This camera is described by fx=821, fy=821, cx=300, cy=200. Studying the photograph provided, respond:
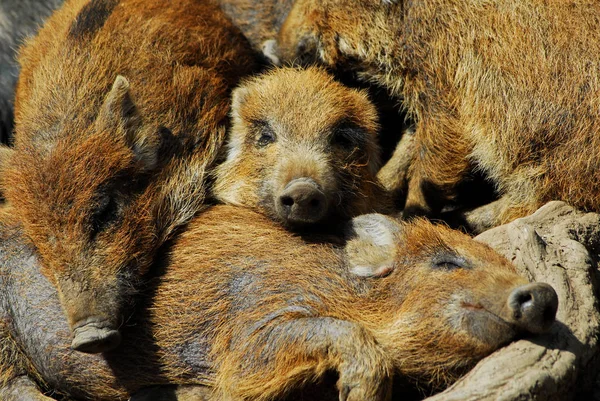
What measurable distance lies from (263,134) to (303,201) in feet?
3.34

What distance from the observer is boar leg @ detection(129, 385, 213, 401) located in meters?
4.54

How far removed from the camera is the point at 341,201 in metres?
5.09

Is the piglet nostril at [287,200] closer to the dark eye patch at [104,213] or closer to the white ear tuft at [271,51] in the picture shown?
the dark eye patch at [104,213]

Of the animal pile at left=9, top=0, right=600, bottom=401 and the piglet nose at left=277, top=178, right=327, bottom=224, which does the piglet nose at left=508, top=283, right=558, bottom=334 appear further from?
the piglet nose at left=277, top=178, right=327, bottom=224

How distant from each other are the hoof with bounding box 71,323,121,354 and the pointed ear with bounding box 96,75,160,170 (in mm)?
1158

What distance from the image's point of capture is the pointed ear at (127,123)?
4945 millimetres

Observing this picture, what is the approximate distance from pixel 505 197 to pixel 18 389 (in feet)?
11.0

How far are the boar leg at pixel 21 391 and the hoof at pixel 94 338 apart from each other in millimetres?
757

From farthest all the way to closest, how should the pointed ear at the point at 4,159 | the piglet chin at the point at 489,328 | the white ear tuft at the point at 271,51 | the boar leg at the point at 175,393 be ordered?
the white ear tuft at the point at 271,51 < the pointed ear at the point at 4,159 < the boar leg at the point at 175,393 < the piglet chin at the point at 489,328

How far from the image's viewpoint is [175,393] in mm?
4617

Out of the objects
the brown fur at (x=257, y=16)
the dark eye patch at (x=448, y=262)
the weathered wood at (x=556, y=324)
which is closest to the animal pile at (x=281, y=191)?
the dark eye patch at (x=448, y=262)

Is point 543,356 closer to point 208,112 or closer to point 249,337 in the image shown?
point 249,337

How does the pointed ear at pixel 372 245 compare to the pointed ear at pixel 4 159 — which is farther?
the pointed ear at pixel 4 159

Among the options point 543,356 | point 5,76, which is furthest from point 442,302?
point 5,76
